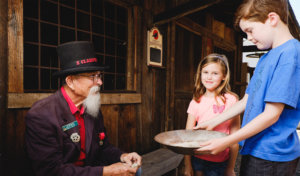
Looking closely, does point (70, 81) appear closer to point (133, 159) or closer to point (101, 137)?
point (101, 137)

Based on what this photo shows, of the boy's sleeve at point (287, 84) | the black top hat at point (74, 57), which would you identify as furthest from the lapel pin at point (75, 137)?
the boy's sleeve at point (287, 84)

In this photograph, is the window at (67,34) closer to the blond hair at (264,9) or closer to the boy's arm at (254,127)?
the boy's arm at (254,127)

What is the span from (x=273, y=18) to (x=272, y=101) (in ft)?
1.89

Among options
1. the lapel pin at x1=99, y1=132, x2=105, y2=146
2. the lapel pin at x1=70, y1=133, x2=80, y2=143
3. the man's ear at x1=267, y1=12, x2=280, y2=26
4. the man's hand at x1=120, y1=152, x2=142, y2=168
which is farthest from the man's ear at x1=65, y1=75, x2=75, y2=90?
the man's ear at x1=267, y1=12, x2=280, y2=26

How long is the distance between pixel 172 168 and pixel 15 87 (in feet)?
9.32

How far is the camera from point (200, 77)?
2.62m

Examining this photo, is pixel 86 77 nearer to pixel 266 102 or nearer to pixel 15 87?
pixel 15 87

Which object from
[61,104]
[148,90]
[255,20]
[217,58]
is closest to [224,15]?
[148,90]

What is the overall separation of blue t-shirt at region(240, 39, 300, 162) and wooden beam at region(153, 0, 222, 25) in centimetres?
246

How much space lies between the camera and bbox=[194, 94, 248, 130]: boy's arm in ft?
6.23

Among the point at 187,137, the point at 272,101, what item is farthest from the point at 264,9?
the point at 187,137

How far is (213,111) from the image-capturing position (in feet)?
7.46

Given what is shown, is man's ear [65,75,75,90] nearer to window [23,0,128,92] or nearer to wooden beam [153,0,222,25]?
window [23,0,128,92]

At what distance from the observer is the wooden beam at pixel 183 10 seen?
141 inches
